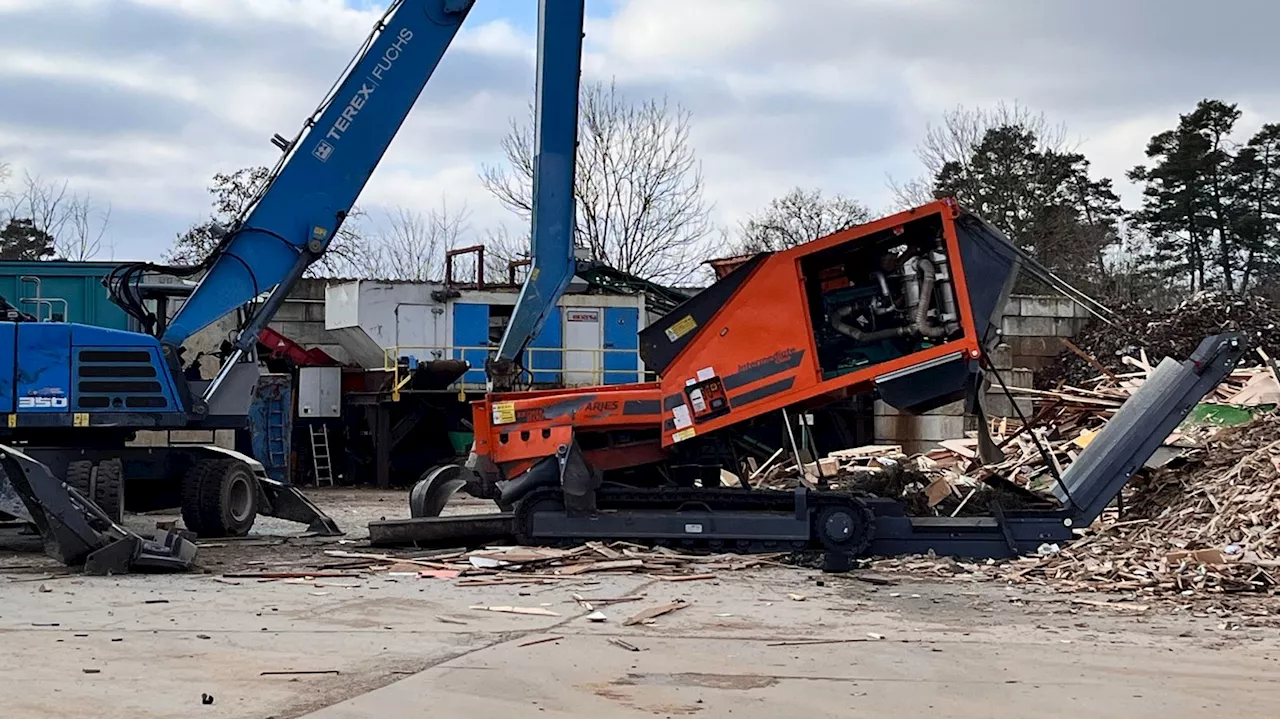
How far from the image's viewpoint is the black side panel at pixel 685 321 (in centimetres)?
1154

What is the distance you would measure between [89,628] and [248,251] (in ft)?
22.7

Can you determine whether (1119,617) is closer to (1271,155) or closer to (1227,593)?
(1227,593)

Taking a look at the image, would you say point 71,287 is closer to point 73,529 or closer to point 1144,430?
point 73,529

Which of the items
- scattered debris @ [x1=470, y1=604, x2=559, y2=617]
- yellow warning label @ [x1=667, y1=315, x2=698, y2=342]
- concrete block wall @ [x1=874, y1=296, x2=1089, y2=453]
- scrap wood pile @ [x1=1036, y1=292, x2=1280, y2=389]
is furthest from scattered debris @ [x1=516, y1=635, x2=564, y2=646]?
concrete block wall @ [x1=874, y1=296, x2=1089, y2=453]

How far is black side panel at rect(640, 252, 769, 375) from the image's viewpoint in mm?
11539

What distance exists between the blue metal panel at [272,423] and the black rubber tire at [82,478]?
31.0ft

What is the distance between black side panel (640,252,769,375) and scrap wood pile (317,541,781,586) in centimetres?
157

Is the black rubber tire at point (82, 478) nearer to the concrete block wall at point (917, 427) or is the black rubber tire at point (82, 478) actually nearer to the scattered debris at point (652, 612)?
the scattered debris at point (652, 612)

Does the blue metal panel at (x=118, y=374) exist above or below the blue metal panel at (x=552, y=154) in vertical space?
below

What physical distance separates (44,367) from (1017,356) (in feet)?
57.9

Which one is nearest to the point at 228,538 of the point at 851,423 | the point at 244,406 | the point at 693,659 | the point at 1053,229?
the point at 244,406

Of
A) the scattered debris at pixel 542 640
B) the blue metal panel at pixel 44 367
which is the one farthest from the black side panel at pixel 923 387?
the blue metal panel at pixel 44 367

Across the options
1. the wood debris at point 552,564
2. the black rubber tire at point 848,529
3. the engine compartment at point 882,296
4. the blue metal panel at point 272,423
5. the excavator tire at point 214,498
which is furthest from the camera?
the blue metal panel at point 272,423

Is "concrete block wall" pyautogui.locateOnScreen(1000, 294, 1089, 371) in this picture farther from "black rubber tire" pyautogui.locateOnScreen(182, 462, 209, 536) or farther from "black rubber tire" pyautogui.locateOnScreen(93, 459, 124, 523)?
"black rubber tire" pyautogui.locateOnScreen(93, 459, 124, 523)
